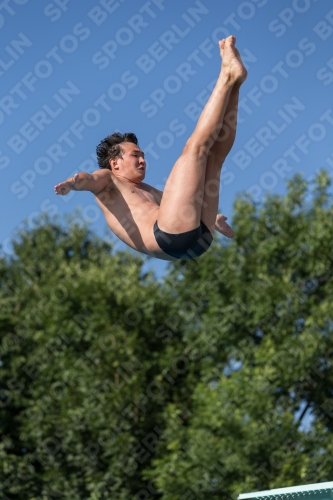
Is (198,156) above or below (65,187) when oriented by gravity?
above

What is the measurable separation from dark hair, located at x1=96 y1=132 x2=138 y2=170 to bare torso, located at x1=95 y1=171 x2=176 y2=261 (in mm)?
322

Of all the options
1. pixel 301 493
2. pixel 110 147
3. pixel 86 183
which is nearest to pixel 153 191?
pixel 110 147

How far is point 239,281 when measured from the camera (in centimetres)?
1783

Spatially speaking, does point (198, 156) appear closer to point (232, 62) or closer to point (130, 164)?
point (232, 62)

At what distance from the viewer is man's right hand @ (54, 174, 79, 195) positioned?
12.6 feet

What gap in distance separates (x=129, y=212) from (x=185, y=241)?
51 centimetres

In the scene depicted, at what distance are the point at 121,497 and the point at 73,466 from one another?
1.43m

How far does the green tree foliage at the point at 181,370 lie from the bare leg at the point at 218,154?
1131cm

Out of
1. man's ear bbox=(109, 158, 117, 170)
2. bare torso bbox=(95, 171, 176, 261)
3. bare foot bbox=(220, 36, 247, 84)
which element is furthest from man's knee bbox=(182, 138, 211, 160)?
man's ear bbox=(109, 158, 117, 170)

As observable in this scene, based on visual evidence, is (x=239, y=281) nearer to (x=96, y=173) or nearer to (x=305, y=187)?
(x=305, y=187)

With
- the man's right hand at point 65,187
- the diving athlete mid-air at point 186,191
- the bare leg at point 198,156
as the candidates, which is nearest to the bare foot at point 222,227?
the diving athlete mid-air at point 186,191

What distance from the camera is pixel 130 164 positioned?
477cm

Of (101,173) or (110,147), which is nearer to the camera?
(101,173)

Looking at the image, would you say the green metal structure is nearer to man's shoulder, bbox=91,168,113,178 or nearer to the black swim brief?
the black swim brief
